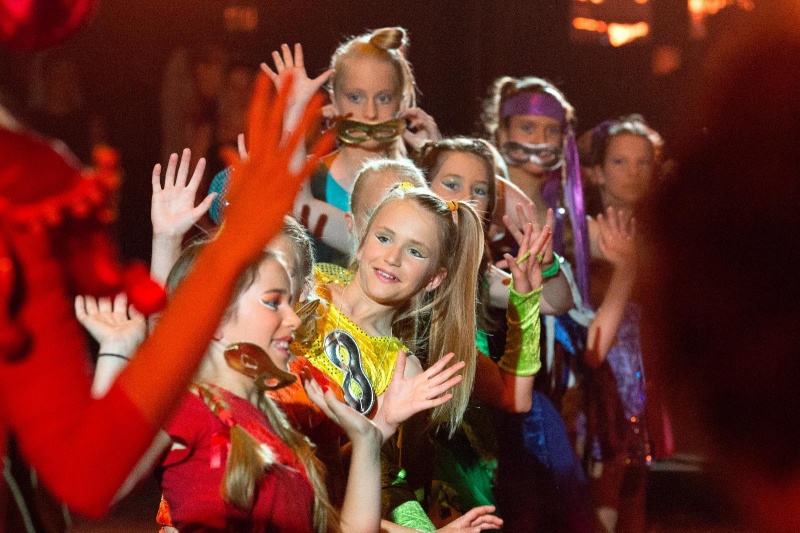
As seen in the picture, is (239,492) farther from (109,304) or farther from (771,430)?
(771,430)

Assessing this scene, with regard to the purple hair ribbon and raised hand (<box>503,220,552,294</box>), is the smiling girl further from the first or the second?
raised hand (<box>503,220,552,294</box>)

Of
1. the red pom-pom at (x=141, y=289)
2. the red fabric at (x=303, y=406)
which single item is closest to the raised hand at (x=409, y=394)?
the red fabric at (x=303, y=406)

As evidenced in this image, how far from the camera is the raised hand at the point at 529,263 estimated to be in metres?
2.54

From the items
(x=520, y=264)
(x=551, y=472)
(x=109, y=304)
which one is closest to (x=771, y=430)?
(x=520, y=264)

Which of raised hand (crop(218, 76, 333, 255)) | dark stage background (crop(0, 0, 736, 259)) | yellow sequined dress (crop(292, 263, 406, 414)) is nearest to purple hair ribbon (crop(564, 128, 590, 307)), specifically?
dark stage background (crop(0, 0, 736, 259))

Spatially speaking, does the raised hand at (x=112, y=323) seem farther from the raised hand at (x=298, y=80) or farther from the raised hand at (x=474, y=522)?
the raised hand at (x=298, y=80)

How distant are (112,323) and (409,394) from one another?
20.2 inches

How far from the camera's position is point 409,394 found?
6.04ft

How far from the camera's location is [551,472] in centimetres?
296

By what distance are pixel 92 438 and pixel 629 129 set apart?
3.13 meters

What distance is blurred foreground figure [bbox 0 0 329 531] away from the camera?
93 centimetres

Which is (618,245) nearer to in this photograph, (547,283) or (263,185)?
(547,283)

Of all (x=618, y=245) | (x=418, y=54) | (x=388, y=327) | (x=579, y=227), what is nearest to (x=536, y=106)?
(x=579, y=227)

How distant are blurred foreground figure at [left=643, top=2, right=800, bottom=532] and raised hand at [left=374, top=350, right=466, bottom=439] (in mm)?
518
